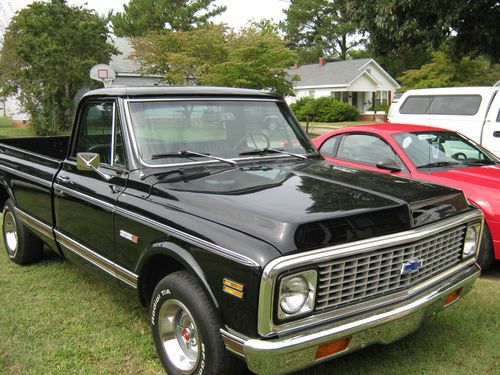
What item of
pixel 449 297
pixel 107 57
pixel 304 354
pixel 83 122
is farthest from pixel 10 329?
pixel 107 57

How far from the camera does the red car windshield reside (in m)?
5.69

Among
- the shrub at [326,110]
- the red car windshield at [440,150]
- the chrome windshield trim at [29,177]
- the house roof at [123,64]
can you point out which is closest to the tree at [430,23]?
the red car windshield at [440,150]

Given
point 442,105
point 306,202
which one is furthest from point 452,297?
point 442,105

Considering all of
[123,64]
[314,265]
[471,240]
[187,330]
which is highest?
[123,64]

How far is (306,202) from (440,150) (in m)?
3.74

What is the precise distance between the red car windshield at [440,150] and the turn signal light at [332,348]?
3471 mm

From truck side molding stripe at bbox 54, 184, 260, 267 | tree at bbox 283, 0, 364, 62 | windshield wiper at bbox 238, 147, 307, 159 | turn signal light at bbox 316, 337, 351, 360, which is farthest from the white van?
tree at bbox 283, 0, 364, 62

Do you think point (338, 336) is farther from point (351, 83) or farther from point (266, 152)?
point (351, 83)

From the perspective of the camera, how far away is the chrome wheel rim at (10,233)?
539 centimetres

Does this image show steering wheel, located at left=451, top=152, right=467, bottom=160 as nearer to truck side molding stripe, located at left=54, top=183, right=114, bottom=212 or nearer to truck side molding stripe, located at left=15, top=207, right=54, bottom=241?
truck side molding stripe, located at left=54, top=183, right=114, bottom=212

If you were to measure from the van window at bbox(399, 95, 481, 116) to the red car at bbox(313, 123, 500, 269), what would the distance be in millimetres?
3505

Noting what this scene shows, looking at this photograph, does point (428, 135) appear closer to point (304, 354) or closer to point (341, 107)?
point (304, 354)

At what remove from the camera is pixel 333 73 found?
41.8 m

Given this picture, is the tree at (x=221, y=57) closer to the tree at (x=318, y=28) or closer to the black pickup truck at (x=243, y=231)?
the black pickup truck at (x=243, y=231)
